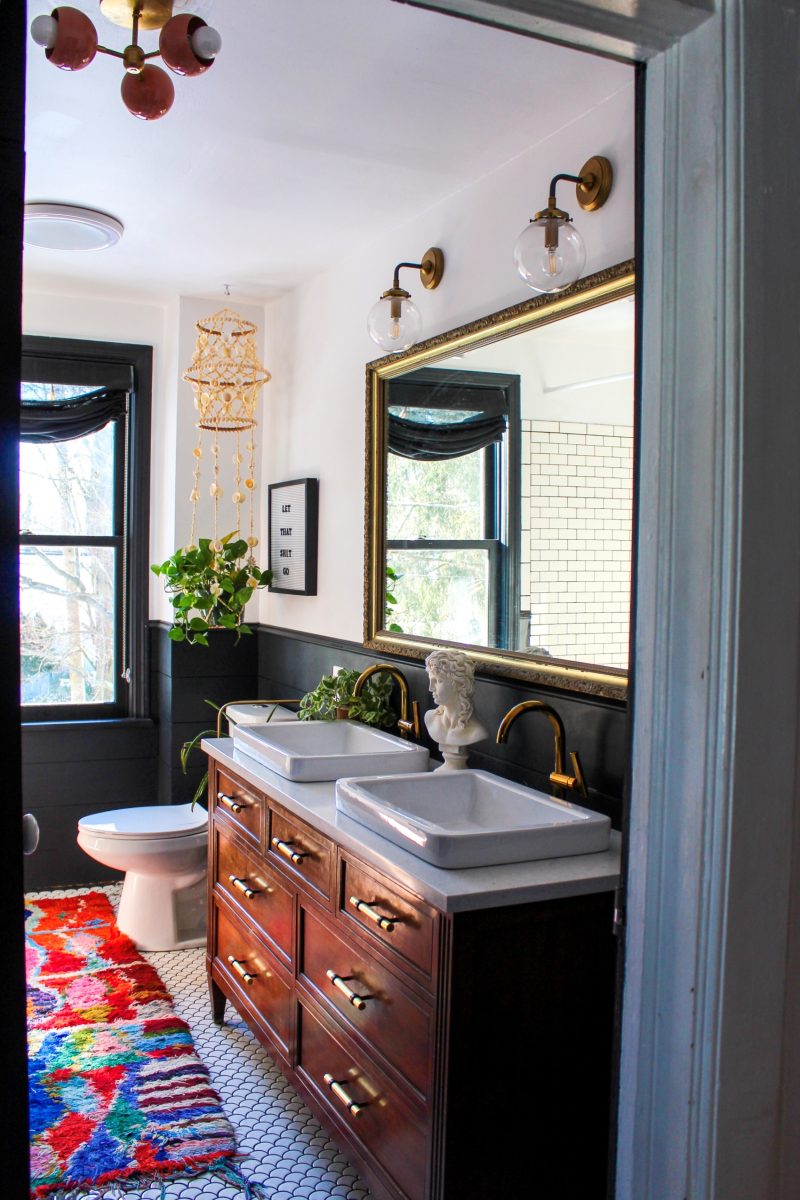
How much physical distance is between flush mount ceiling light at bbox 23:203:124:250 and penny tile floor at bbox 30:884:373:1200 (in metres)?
2.48

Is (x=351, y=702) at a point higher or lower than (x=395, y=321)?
lower

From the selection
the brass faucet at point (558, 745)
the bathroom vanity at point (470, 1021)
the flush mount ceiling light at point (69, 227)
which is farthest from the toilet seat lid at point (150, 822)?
the flush mount ceiling light at point (69, 227)

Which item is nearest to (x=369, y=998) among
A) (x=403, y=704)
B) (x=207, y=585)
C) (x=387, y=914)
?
(x=387, y=914)

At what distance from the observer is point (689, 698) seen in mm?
1228

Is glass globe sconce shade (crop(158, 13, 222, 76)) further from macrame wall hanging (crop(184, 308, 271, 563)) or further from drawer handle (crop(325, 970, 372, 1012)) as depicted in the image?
macrame wall hanging (crop(184, 308, 271, 563))

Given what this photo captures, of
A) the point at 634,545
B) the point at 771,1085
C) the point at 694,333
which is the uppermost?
the point at 694,333

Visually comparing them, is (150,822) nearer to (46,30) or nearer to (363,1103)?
(363,1103)

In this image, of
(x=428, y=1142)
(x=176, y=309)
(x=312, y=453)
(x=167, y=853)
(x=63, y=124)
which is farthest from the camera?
(x=176, y=309)

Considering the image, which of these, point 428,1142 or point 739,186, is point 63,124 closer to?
point 739,186

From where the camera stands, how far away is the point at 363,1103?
79.9 inches

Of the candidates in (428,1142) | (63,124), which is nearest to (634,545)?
(428,1142)

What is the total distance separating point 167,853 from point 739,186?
9.64 ft

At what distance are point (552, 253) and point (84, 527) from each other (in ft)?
9.35

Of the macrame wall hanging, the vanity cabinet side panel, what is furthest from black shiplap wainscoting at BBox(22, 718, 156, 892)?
the vanity cabinet side panel
